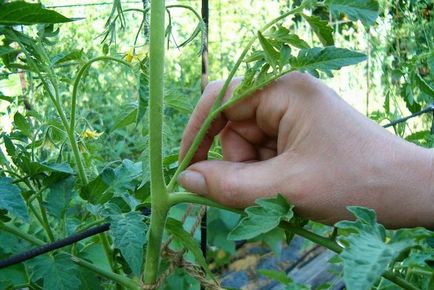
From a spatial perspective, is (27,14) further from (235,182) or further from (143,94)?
(235,182)

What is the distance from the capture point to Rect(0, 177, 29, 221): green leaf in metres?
0.73

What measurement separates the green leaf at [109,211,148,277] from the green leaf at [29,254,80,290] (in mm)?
110

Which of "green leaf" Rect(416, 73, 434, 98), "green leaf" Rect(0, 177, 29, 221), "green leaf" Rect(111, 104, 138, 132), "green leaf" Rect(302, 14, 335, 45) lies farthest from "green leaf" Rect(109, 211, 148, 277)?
"green leaf" Rect(416, 73, 434, 98)

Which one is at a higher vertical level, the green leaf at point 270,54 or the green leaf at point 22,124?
the green leaf at point 270,54

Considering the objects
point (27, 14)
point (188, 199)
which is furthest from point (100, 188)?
point (27, 14)

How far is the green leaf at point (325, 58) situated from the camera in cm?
74

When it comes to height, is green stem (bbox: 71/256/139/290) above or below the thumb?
below

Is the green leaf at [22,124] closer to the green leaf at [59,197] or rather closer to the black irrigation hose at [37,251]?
the green leaf at [59,197]

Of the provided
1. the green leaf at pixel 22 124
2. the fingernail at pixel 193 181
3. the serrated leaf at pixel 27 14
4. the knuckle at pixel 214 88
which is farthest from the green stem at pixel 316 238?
the green leaf at pixel 22 124

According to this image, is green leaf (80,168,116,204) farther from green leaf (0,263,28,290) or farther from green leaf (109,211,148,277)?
green leaf (0,263,28,290)

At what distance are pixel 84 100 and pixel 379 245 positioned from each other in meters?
2.55

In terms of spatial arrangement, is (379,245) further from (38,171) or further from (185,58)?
(185,58)

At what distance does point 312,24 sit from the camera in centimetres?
81

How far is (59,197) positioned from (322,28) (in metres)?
0.44
